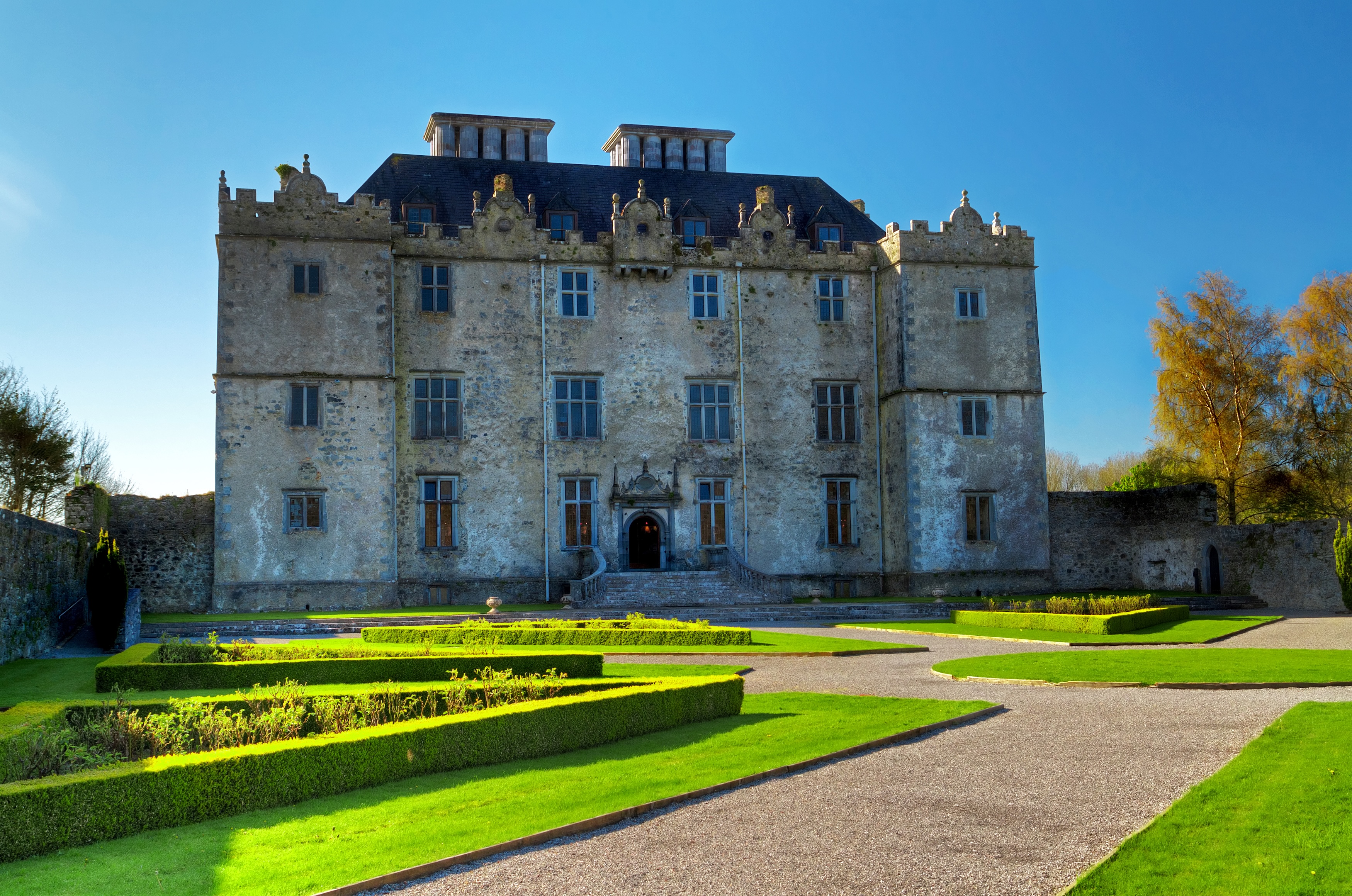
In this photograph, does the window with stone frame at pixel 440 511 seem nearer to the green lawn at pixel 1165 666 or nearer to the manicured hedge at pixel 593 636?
the manicured hedge at pixel 593 636

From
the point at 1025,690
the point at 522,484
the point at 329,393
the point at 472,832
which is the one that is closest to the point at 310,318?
the point at 329,393

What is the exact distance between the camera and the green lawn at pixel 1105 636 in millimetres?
24969

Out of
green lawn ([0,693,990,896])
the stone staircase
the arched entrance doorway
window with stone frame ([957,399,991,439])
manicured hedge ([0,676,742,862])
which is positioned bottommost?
green lawn ([0,693,990,896])

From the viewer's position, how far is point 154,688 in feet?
55.7

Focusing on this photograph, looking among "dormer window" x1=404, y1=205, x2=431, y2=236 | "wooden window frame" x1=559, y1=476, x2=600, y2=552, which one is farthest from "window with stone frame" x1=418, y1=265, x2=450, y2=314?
"wooden window frame" x1=559, y1=476, x2=600, y2=552

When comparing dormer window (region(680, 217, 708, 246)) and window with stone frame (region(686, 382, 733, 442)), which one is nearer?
window with stone frame (region(686, 382, 733, 442))

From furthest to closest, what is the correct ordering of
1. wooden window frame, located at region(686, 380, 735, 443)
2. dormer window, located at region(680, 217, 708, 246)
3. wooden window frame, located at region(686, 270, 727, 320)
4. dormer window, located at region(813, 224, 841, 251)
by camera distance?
dormer window, located at region(813, 224, 841, 251)
dormer window, located at region(680, 217, 708, 246)
wooden window frame, located at region(686, 270, 727, 320)
wooden window frame, located at region(686, 380, 735, 443)

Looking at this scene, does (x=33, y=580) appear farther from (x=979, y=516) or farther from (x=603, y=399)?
(x=979, y=516)

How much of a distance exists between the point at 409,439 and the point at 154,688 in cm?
2146

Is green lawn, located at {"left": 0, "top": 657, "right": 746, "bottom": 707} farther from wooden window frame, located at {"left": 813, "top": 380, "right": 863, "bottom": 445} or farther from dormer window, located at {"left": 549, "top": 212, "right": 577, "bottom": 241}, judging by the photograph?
dormer window, located at {"left": 549, "top": 212, "right": 577, "bottom": 241}

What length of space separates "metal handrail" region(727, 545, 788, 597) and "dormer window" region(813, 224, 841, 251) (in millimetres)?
12734

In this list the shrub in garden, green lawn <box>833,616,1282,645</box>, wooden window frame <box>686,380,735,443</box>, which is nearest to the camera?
green lawn <box>833,616,1282,645</box>

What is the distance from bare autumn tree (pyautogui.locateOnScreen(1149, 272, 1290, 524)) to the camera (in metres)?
49.0

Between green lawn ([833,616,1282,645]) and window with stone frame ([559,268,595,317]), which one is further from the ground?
window with stone frame ([559,268,595,317])
